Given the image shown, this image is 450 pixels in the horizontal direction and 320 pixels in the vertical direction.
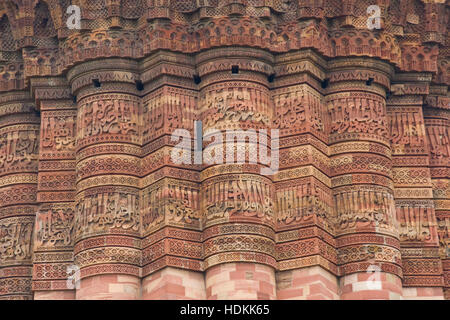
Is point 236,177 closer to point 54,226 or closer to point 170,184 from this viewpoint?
point 170,184

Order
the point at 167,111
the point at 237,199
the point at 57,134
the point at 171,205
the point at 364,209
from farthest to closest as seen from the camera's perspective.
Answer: the point at 57,134
the point at 167,111
the point at 364,209
the point at 171,205
the point at 237,199

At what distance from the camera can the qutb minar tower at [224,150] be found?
23625 millimetres

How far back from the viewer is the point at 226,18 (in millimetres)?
24672

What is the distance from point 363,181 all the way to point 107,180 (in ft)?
11.7

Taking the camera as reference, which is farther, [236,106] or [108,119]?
[108,119]

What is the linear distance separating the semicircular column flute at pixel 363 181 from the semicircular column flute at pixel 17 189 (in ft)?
14.5

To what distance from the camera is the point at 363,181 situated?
79.8 feet

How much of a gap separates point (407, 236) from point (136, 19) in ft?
16.3

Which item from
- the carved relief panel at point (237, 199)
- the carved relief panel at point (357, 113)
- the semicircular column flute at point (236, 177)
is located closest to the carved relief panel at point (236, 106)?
the semicircular column flute at point (236, 177)

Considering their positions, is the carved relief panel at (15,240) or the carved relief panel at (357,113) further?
the carved relief panel at (15,240)

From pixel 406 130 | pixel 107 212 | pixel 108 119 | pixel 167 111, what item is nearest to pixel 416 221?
pixel 406 130

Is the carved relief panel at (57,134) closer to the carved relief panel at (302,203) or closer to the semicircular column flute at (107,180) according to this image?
the semicircular column flute at (107,180)

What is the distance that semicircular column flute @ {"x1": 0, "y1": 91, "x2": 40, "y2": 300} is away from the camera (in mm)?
24891
